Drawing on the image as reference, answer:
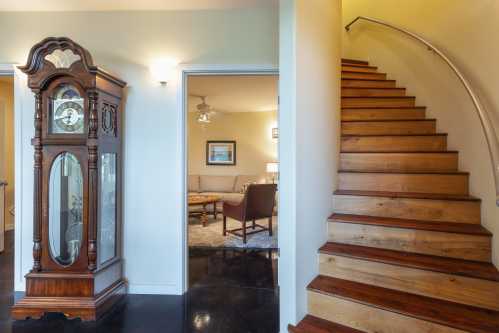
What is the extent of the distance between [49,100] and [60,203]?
2.69 feet

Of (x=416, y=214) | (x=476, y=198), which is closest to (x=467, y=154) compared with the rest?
(x=476, y=198)

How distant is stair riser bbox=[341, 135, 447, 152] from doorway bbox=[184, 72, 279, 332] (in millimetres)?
735

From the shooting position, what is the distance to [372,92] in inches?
131

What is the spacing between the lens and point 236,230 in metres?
4.67

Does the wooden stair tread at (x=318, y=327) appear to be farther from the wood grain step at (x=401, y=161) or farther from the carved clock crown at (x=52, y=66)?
the carved clock crown at (x=52, y=66)

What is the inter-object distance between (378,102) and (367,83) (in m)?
0.46

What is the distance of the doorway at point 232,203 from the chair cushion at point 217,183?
0.01m

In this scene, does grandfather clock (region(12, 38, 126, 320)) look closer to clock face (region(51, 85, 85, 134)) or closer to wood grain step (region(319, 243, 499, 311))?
clock face (region(51, 85, 85, 134))

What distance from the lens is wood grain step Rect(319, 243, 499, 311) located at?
157 cm

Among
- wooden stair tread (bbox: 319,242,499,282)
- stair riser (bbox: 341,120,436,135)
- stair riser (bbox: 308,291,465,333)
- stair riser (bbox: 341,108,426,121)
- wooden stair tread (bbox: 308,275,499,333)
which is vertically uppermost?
stair riser (bbox: 341,108,426,121)

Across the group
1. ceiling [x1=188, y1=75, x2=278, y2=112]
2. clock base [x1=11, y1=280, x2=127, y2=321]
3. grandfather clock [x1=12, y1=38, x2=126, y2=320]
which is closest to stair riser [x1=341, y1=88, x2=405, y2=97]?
ceiling [x1=188, y1=75, x2=278, y2=112]

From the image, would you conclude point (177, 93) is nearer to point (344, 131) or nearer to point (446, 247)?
point (344, 131)

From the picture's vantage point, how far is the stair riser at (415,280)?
157 centimetres

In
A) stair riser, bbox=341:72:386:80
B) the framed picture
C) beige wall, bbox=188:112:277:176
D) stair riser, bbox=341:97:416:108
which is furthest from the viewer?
the framed picture
